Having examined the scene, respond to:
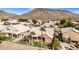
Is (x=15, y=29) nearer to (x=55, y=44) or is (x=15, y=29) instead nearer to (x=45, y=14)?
(x=45, y=14)

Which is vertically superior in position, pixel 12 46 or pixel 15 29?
pixel 15 29

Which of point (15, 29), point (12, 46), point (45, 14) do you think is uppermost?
point (45, 14)

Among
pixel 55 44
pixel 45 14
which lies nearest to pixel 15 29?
pixel 45 14

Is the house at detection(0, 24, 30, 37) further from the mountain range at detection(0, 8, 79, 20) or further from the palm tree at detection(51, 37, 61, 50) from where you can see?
the palm tree at detection(51, 37, 61, 50)

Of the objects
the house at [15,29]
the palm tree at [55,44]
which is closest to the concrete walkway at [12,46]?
the house at [15,29]

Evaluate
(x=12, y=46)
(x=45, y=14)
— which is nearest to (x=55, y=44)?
(x=45, y=14)

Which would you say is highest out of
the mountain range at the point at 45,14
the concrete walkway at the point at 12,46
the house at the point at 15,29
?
the mountain range at the point at 45,14

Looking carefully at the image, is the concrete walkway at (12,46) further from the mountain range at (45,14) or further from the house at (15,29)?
the mountain range at (45,14)

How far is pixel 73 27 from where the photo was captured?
2627 mm
